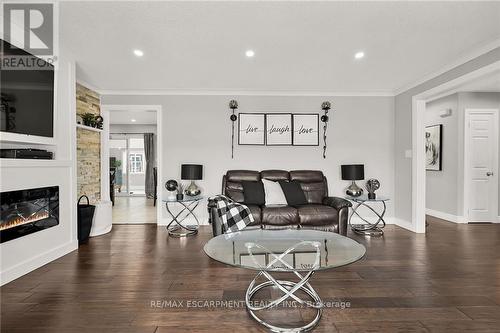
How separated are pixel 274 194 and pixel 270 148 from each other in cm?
115

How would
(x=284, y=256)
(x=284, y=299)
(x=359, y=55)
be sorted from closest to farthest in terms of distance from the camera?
(x=284, y=299) < (x=284, y=256) < (x=359, y=55)

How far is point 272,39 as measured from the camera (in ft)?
9.27

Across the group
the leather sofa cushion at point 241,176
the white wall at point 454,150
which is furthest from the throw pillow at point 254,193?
the white wall at point 454,150

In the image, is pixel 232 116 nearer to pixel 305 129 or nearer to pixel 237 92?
pixel 237 92

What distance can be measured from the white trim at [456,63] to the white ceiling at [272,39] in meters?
0.04

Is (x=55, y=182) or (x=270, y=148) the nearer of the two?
(x=55, y=182)

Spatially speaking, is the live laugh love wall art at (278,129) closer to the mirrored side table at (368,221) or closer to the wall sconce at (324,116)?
the wall sconce at (324,116)

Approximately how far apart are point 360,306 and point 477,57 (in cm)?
324

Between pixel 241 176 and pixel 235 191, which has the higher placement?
pixel 241 176

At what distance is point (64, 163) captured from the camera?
3.11m

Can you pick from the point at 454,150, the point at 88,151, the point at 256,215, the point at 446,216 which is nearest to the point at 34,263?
the point at 88,151

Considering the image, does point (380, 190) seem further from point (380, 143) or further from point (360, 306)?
point (360, 306)

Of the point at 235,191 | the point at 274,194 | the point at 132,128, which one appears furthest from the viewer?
the point at 132,128

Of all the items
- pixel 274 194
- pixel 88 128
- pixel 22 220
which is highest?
pixel 88 128
